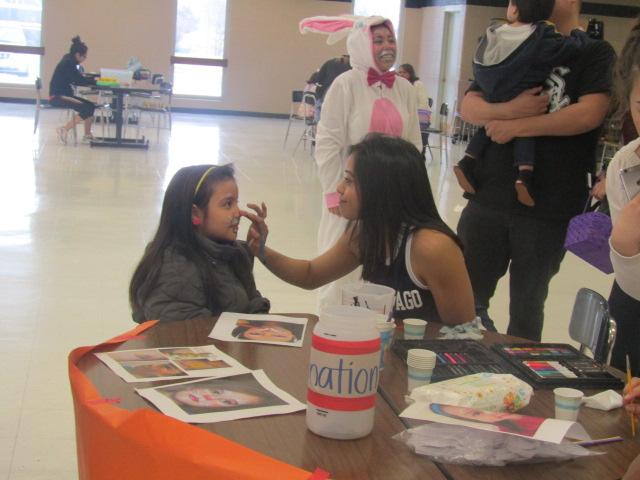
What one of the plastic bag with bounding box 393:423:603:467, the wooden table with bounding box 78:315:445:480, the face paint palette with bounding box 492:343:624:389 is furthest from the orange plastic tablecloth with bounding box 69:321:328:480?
the face paint palette with bounding box 492:343:624:389

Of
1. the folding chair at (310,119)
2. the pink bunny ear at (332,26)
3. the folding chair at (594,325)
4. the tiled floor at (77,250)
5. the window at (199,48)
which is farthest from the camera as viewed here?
the window at (199,48)

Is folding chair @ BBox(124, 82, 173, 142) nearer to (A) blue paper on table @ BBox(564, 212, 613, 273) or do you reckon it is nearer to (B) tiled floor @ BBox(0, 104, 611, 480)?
(B) tiled floor @ BBox(0, 104, 611, 480)

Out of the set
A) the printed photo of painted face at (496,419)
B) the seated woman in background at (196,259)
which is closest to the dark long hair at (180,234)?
the seated woman in background at (196,259)

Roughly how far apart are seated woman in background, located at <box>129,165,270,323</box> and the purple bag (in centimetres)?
91

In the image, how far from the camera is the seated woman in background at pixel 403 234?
7.21 feet

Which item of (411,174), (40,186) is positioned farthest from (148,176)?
(411,174)

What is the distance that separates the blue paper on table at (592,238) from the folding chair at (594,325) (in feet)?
0.71

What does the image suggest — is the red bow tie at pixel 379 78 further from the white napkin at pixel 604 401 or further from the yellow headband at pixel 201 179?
the white napkin at pixel 604 401

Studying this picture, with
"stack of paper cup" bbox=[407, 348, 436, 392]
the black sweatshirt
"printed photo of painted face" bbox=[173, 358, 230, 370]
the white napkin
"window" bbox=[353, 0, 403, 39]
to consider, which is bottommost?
"printed photo of painted face" bbox=[173, 358, 230, 370]

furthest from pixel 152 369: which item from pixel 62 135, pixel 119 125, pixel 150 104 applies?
pixel 150 104

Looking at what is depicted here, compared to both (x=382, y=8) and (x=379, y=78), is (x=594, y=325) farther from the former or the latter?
(x=382, y=8)

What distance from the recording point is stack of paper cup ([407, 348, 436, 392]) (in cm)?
164

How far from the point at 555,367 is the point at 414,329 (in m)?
0.33

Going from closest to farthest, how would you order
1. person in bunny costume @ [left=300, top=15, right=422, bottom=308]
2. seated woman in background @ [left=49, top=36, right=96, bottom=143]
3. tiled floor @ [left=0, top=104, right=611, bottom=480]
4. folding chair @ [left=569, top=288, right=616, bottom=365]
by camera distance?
folding chair @ [left=569, top=288, right=616, bottom=365], tiled floor @ [left=0, top=104, right=611, bottom=480], person in bunny costume @ [left=300, top=15, right=422, bottom=308], seated woman in background @ [left=49, top=36, right=96, bottom=143]
